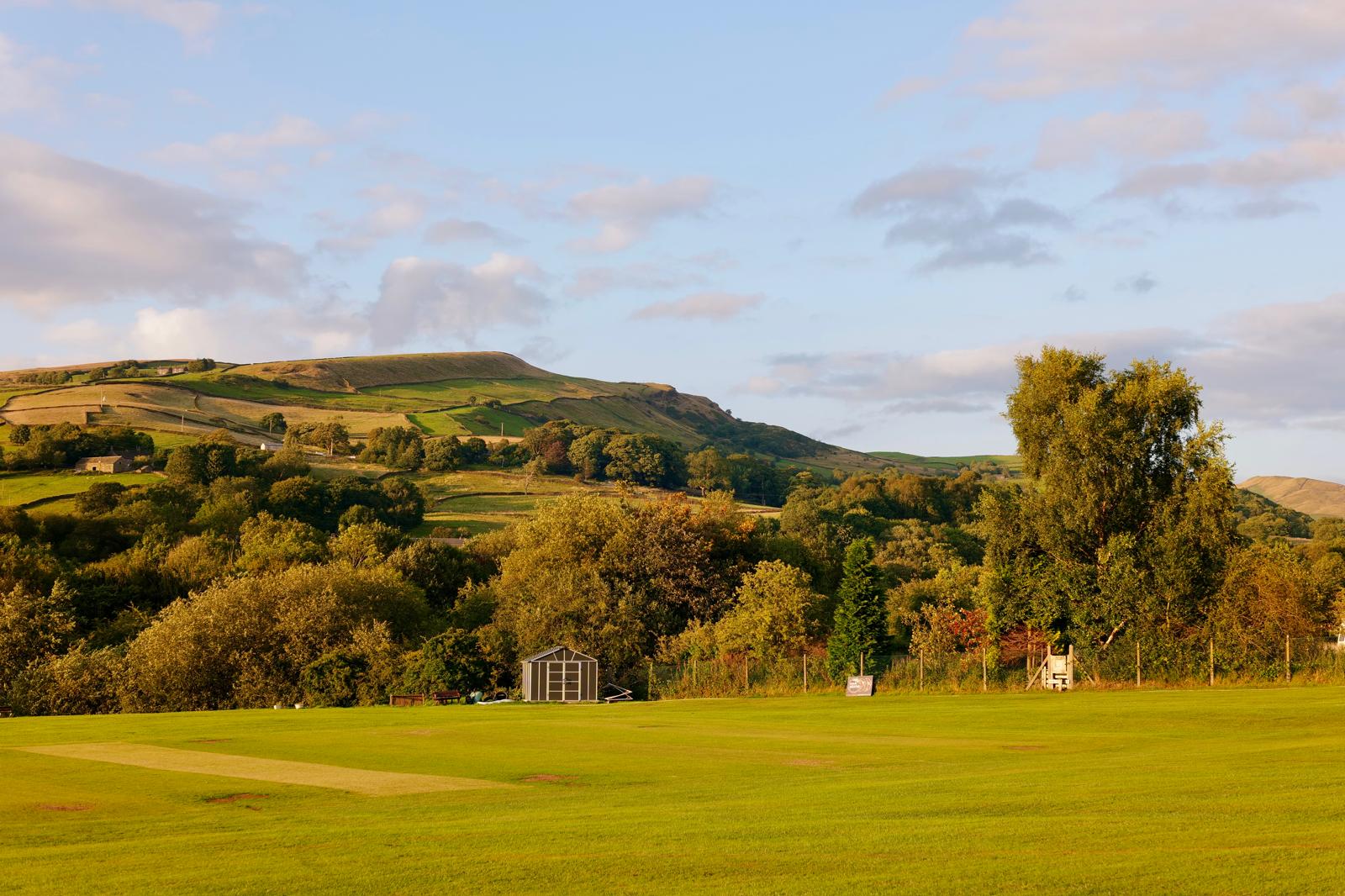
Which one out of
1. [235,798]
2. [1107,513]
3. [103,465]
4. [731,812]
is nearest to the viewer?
[731,812]

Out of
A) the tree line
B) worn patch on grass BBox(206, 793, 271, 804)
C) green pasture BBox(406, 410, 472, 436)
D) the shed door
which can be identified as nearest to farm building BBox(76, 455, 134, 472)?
the tree line

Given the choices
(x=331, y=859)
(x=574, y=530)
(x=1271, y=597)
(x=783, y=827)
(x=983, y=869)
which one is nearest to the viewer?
(x=983, y=869)

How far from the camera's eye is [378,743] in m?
34.3

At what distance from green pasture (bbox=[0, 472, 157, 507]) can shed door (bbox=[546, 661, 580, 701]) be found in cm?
7383

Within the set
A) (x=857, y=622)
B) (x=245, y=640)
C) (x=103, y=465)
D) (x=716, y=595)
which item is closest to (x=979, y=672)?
(x=857, y=622)

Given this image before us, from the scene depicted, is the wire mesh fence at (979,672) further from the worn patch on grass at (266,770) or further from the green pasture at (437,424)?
the green pasture at (437,424)

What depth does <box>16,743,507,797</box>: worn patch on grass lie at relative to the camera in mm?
24395

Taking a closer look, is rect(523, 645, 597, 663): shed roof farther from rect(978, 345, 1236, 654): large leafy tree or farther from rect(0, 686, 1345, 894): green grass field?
rect(0, 686, 1345, 894): green grass field

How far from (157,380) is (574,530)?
133795 mm

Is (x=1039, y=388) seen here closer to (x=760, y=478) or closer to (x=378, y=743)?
(x=378, y=743)

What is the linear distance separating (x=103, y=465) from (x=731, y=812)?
12662 centimetres

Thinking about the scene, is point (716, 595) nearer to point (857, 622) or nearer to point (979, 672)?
point (857, 622)

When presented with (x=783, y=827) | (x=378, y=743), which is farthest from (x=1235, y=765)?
(x=378, y=743)

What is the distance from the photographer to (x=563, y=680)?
61438mm
